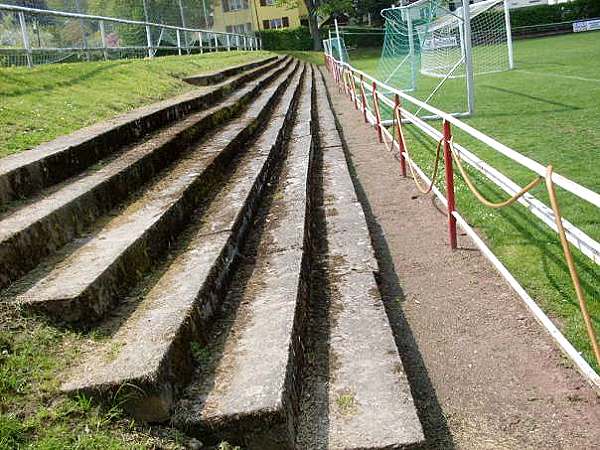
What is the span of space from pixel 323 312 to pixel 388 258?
1.46 metres

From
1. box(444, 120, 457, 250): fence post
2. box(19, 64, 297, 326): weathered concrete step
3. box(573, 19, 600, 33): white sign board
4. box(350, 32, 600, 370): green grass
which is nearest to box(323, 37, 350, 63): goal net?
box(350, 32, 600, 370): green grass

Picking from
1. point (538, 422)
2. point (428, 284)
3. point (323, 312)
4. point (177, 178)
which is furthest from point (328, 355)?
point (177, 178)

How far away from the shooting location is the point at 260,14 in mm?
59656

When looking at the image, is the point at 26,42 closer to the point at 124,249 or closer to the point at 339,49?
the point at 124,249

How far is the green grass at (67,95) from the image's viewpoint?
5.26 meters

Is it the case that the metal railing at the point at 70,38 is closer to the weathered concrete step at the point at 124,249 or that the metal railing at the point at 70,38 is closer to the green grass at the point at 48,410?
the weathered concrete step at the point at 124,249

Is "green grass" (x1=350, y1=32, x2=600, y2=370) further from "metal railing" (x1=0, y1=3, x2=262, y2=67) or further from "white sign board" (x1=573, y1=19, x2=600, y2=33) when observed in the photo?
"white sign board" (x1=573, y1=19, x2=600, y2=33)

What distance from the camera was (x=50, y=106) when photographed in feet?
20.7

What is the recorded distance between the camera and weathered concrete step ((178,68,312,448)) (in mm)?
2324

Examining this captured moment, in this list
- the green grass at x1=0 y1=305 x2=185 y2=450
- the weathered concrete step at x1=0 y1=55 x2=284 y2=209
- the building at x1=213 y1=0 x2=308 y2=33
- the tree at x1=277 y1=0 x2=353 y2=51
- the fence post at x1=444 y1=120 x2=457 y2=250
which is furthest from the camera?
the building at x1=213 y1=0 x2=308 y2=33

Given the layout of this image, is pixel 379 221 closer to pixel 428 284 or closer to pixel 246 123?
pixel 428 284

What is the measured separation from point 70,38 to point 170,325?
31.9 ft

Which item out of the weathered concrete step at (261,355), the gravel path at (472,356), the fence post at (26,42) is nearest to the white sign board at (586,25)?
the fence post at (26,42)

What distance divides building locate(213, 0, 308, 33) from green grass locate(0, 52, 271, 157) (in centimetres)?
4749
